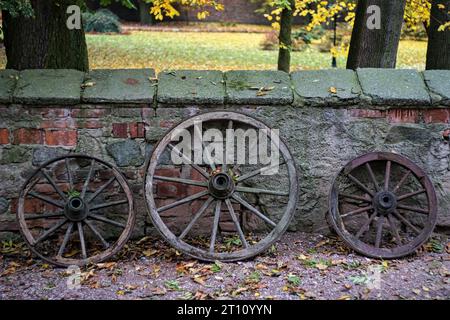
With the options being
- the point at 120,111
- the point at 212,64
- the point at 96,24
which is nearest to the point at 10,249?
the point at 120,111

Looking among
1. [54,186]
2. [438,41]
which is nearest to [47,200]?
[54,186]

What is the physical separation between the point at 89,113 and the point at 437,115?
108 inches

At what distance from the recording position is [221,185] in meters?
3.99

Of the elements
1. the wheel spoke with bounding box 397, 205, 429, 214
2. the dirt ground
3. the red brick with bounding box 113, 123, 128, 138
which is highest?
the red brick with bounding box 113, 123, 128, 138

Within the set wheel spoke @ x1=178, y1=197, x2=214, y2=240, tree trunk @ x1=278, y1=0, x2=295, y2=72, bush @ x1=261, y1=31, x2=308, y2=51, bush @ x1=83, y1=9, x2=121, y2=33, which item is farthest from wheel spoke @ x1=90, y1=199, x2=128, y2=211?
bush @ x1=83, y1=9, x2=121, y2=33

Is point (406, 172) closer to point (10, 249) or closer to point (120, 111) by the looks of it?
point (120, 111)

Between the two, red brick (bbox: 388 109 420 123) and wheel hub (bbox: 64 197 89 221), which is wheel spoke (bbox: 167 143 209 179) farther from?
red brick (bbox: 388 109 420 123)

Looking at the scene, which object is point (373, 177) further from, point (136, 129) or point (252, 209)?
point (136, 129)

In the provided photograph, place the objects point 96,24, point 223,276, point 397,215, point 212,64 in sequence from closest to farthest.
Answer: point 223,276 < point 397,215 < point 212,64 < point 96,24

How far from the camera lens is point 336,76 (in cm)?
433

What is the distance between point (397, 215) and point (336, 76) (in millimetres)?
1198

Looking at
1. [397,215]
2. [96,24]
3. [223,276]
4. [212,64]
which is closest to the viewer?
[223,276]

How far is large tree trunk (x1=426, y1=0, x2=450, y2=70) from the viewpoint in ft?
19.3

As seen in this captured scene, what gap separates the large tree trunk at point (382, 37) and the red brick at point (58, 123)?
3037 millimetres
